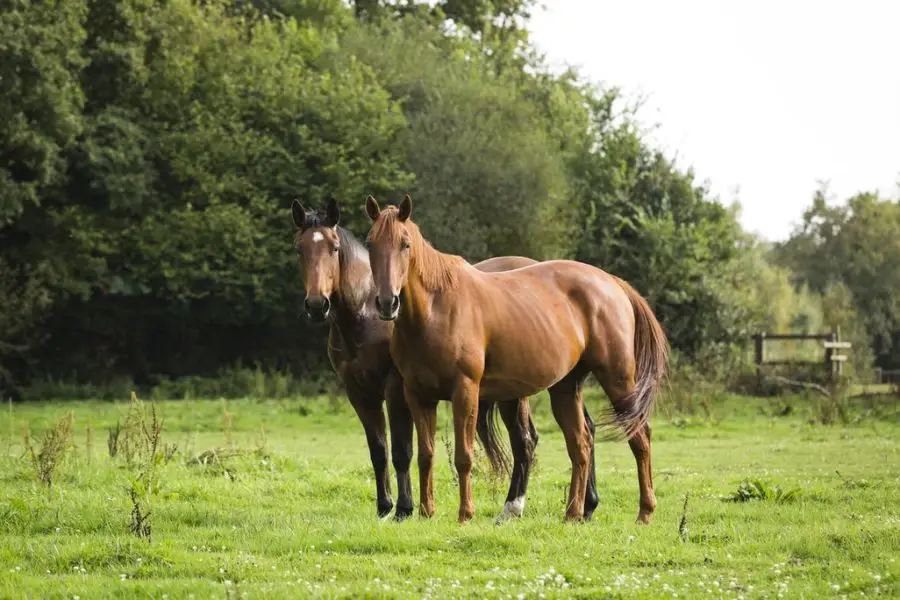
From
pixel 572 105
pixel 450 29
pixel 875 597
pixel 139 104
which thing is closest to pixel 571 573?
pixel 875 597

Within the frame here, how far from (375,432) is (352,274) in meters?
1.45

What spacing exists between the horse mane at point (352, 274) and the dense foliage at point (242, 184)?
19472mm

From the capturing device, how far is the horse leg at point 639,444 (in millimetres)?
10453

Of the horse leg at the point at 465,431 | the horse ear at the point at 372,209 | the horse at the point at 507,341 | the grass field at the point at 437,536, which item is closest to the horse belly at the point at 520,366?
the horse at the point at 507,341

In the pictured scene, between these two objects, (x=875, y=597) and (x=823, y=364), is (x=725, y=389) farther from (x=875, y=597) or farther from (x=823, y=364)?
(x=875, y=597)

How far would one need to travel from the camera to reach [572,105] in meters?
Answer: 45.6

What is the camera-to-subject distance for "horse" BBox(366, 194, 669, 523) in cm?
977

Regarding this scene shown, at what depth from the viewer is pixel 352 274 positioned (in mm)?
10828

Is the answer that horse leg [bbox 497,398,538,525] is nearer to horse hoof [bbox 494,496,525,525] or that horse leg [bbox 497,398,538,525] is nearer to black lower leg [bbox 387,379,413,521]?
horse hoof [bbox 494,496,525,525]

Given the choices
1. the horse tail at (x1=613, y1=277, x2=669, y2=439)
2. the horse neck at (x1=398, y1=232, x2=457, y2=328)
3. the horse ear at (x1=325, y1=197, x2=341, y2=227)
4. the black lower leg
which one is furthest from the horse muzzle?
the horse tail at (x1=613, y1=277, x2=669, y2=439)

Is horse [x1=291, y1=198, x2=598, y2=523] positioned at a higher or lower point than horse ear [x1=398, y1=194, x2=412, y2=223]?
lower

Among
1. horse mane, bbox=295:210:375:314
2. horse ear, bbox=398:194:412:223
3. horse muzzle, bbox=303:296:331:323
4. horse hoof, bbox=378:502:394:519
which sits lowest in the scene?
horse hoof, bbox=378:502:394:519

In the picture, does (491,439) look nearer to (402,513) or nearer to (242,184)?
(402,513)

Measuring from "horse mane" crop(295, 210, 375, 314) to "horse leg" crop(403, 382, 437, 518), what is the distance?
1.07 meters
